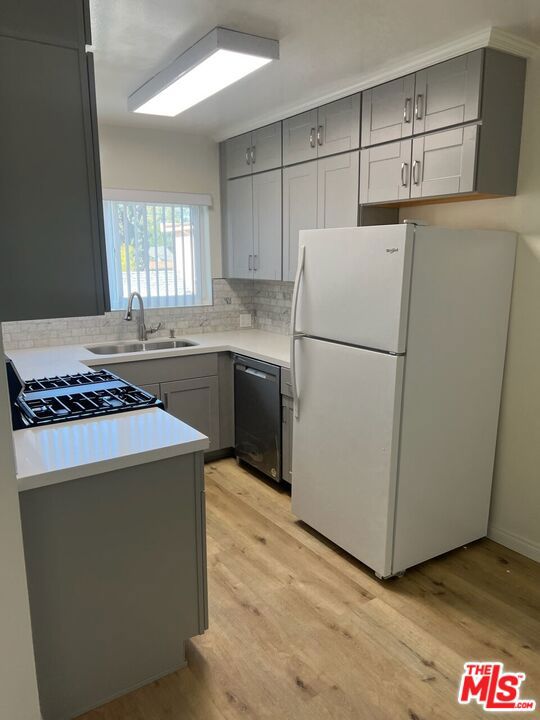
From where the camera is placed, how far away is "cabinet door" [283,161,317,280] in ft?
10.8

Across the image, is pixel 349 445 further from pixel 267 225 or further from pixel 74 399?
pixel 267 225

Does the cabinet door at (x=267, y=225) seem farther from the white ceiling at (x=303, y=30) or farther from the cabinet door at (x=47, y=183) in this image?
the cabinet door at (x=47, y=183)

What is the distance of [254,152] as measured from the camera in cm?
378

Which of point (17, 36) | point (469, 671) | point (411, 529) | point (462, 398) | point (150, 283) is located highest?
point (17, 36)

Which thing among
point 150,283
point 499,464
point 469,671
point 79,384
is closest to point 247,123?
point 150,283

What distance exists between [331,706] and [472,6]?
8.42 ft

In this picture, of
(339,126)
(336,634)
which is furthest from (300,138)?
(336,634)

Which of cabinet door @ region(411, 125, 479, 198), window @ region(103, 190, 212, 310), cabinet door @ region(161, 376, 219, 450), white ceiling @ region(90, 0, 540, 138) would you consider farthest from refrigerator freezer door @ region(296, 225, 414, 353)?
window @ region(103, 190, 212, 310)

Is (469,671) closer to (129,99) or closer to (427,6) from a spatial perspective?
(427,6)

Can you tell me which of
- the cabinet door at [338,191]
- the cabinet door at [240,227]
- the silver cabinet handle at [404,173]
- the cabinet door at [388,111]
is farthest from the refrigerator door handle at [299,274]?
the cabinet door at [240,227]

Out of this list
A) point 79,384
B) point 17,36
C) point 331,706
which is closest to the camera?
point 17,36

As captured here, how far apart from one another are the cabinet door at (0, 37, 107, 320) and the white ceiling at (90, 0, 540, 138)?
108 centimetres

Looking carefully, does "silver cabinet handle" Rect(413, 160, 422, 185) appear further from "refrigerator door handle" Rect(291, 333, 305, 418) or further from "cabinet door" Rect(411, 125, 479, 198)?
"refrigerator door handle" Rect(291, 333, 305, 418)

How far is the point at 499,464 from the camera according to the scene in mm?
2787
